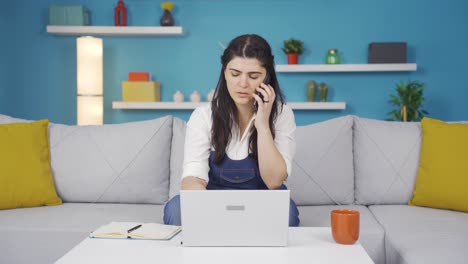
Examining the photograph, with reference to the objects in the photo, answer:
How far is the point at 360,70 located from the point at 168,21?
60.7 inches

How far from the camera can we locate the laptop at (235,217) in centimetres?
149

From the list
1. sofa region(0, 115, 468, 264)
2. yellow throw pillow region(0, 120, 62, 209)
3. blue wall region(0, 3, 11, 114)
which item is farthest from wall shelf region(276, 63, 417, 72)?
yellow throw pillow region(0, 120, 62, 209)

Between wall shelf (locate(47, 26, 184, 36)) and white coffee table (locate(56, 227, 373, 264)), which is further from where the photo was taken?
wall shelf (locate(47, 26, 184, 36))

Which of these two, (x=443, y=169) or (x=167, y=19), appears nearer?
(x=443, y=169)

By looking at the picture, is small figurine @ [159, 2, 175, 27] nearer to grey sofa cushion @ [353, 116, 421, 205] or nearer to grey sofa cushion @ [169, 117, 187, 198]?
grey sofa cushion @ [169, 117, 187, 198]

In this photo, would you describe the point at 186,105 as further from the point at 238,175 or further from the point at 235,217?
the point at 235,217

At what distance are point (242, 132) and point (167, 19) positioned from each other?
2651 mm

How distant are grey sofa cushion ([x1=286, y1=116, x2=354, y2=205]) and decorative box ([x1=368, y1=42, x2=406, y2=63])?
6.62 feet

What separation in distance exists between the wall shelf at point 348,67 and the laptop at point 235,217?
3.24 metres

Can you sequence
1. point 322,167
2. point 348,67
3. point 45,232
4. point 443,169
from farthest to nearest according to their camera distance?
1. point 348,67
2. point 322,167
3. point 443,169
4. point 45,232

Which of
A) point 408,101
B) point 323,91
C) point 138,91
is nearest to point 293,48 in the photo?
point 323,91

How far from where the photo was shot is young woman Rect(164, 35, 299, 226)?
2.09 meters

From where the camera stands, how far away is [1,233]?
2.31 meters

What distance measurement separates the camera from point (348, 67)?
4621mm
